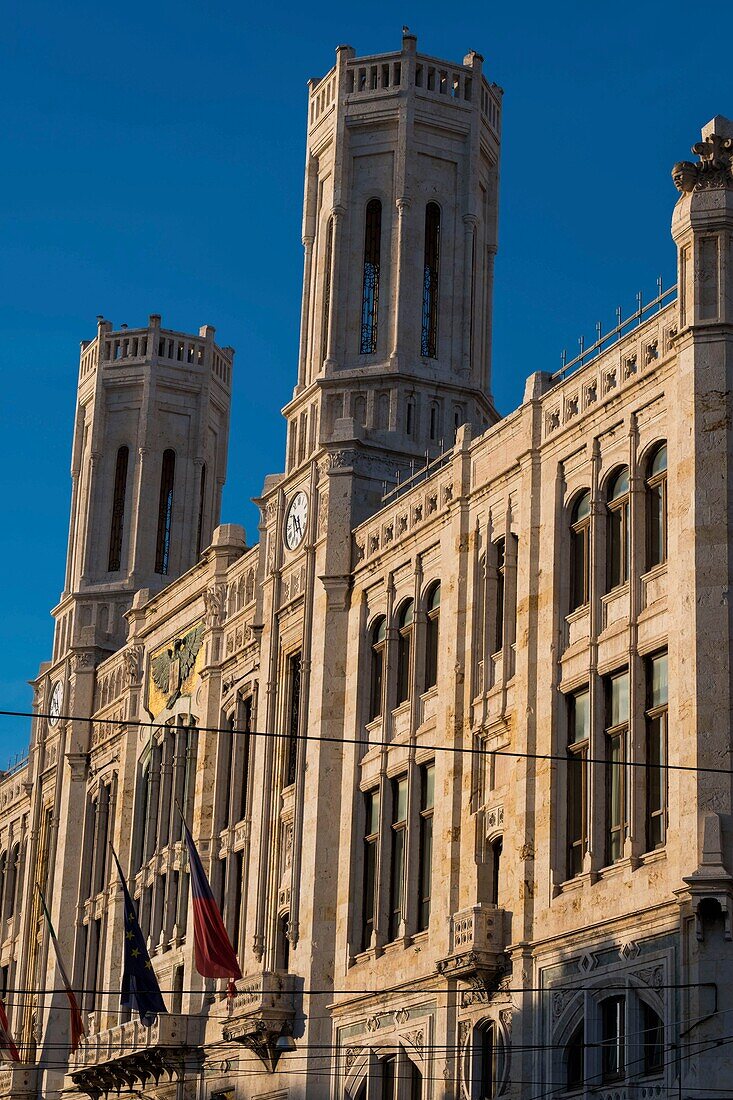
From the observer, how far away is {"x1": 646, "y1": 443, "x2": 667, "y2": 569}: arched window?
132 ft

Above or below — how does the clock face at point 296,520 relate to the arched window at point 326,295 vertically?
below

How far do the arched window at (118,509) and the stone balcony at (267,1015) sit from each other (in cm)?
2770

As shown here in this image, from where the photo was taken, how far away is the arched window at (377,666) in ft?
167

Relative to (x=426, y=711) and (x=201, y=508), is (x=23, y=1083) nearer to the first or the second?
(x=201, y=508)

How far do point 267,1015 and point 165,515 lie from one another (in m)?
30.2

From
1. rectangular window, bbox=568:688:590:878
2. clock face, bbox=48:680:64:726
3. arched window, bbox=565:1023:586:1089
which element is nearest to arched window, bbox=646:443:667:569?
rectangular window, bbox=568:688:590:878

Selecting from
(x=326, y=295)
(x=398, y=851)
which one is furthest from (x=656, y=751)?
(x=326, y=295)

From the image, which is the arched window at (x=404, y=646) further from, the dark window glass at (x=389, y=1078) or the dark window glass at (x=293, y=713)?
the dark window glass at (x=389, y=1078)

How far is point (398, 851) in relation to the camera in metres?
48.6

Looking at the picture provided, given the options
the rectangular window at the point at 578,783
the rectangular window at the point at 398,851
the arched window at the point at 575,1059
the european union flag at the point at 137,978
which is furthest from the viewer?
the european union flag at the point at 137,978

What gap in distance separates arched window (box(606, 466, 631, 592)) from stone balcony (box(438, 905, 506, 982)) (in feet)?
23.5

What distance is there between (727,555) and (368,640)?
1517 cm

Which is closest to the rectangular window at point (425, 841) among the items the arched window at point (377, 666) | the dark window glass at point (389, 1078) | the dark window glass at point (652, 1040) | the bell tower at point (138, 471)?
the dark window glass at point (389, 1078)

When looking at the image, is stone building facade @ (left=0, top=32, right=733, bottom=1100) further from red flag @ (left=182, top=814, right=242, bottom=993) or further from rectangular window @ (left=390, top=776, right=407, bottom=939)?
red flag @ (left=182, top=814, right=242, bottom=993)
